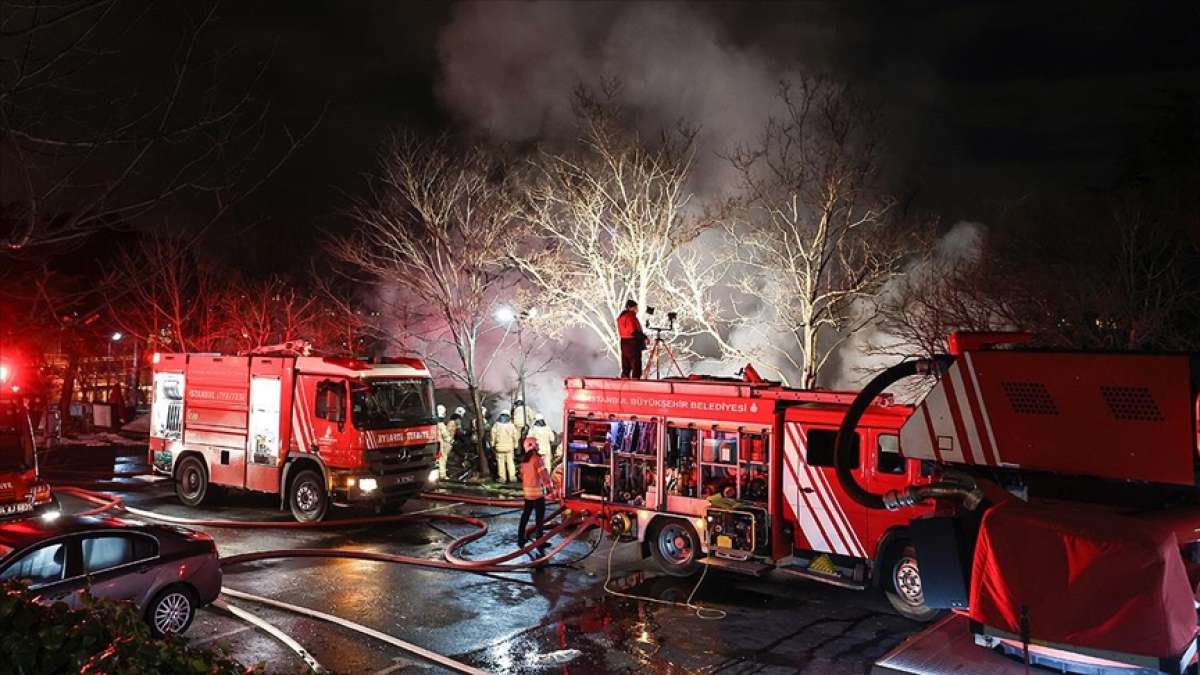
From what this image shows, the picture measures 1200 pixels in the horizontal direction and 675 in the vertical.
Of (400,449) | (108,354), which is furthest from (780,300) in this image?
(108,354)

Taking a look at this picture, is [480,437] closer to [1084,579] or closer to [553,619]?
[553,619]

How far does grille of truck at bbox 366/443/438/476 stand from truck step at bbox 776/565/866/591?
24.1 feet

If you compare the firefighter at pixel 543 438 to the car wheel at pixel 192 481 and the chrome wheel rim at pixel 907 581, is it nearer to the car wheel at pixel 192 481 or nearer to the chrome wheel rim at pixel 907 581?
the car wheel at pixel 192 481

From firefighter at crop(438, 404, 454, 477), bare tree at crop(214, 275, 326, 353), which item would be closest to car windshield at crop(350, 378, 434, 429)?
firefighter at crop(438, 404, 454, 477)

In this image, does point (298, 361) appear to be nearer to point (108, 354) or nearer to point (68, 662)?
point (68, 662)

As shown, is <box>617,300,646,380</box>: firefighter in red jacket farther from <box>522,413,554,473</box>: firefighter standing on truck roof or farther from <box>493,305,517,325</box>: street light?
<box>493,305,517,325</box>: street light

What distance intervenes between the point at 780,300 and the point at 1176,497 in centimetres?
1541

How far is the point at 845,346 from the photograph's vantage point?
2397 cm

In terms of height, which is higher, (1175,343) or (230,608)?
(1175,343)

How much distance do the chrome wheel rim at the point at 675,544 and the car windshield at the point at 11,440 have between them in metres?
9.42

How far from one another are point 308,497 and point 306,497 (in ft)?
0.18

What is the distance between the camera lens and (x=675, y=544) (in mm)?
12031

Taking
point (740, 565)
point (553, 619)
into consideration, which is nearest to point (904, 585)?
point (740, 565)

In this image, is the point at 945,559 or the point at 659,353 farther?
the point at 659,353
